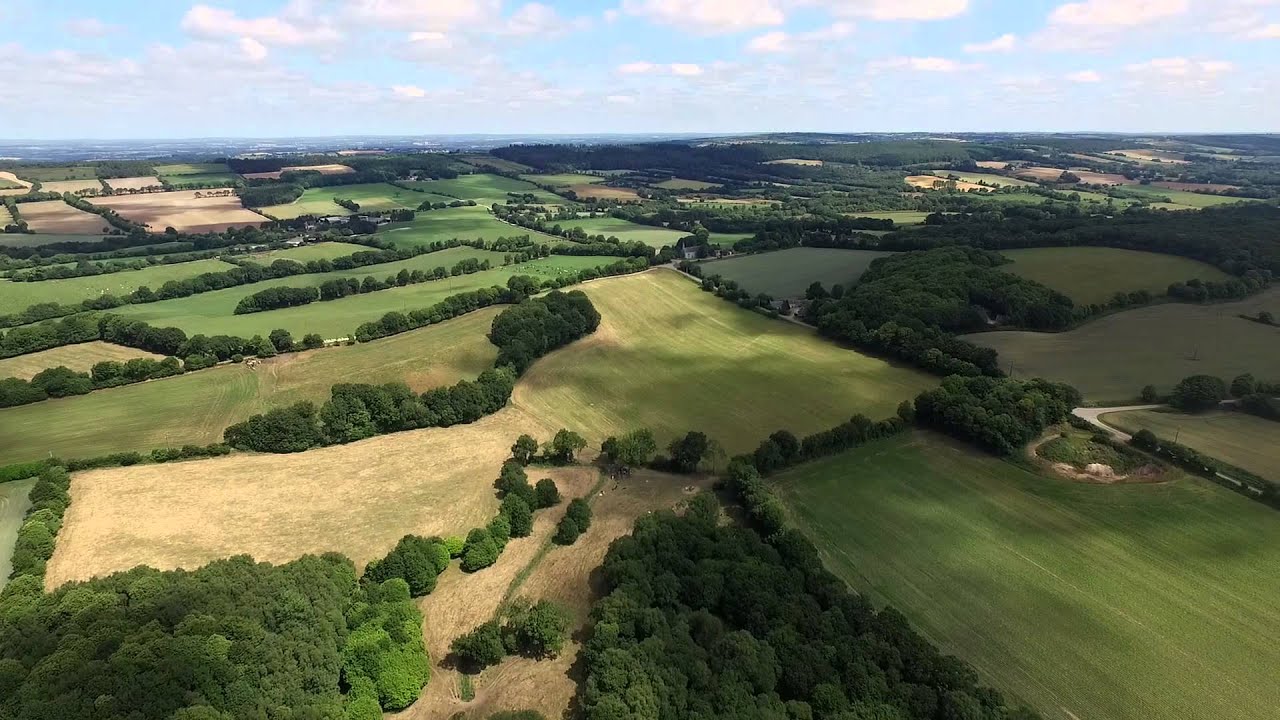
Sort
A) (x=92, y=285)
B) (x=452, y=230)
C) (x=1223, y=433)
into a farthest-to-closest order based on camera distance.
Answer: (x=452, y=230), (x=92, y=285), (x=1223, y=433)

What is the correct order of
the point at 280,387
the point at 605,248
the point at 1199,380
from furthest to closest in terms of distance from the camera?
the point at 605,248 → the point at 280,387 → the point at 1199,380

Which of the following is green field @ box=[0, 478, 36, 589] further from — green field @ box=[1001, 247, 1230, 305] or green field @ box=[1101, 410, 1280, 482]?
green field @ box=[1001, 247, 1230, 305]

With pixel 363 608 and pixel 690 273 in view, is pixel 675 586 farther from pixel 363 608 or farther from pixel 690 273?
pixel 690 273

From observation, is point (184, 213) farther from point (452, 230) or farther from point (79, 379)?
point (79, 379)

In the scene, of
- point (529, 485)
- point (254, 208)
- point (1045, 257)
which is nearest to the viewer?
point (529, 485)

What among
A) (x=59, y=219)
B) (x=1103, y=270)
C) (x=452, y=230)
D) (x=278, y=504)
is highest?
(x=59, y=219)

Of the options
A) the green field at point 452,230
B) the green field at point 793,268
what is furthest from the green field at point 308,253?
the green field at point 793,268

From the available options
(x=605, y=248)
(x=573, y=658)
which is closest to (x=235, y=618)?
(x=573, y=658)

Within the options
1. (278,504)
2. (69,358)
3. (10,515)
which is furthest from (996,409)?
(69,358)
